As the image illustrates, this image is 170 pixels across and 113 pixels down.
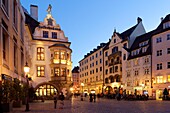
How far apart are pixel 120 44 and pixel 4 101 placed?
50.5 metres

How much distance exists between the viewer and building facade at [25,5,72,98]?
44.5 meters

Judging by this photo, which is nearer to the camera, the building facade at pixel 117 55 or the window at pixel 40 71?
the window at pixel 40 71

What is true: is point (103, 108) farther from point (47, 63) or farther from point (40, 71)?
point (40, 71)

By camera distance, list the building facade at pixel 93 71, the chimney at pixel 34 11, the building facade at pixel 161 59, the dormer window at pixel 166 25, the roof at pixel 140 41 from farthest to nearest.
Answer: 1. the building facade at pixel 93 71
2. the roof at pixel 140 41
3. the chimney at pixel 34 11
4. the dormer window at pixel 166 25
5. the building facade at pixel 161 59

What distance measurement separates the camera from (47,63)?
45.3 meters

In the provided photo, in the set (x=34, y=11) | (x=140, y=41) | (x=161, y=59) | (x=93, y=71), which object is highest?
(x=34, y=11)

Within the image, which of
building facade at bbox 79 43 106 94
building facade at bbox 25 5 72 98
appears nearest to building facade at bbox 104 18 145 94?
building facade at bbox 79 43 106 94

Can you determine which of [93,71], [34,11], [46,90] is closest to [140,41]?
[34,11]

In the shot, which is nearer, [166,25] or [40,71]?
[40,71]

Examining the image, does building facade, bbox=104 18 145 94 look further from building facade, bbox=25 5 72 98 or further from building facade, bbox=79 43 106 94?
building facade, bbox=25 5 72 98

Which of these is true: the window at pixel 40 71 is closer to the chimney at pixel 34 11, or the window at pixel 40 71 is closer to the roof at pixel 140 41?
the chimney at pixel 34 11

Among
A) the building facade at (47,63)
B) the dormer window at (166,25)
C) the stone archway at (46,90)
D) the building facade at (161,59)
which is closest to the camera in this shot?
the building facade at (47,63)

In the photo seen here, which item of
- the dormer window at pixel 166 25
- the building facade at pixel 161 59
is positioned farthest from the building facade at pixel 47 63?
the dormer window at pixel 166 25

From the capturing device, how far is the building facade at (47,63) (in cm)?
4447
